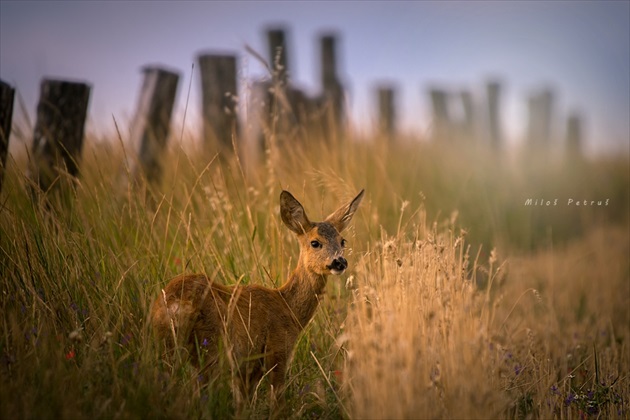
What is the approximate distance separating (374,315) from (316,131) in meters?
6.71

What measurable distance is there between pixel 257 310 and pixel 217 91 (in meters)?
4.92

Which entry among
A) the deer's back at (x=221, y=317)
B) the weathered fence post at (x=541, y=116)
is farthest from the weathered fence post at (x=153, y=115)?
the weathered fence post at (x=541, y=116)

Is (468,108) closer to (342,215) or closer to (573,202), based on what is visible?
(573,202)

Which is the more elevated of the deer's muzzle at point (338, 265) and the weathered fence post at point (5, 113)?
the weathered fence post at point (5, 113)

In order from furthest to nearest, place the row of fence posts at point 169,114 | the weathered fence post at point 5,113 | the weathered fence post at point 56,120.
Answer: the weathered fence post at point 56,120, the row of fence posts at point 169,114, the weathered fence post at point 5,113

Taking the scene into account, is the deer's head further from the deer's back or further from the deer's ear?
the deer's back

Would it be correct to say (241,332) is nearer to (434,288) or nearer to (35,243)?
(434,288)

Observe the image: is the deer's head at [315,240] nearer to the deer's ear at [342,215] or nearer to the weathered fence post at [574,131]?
the deer's ear at [342,215]

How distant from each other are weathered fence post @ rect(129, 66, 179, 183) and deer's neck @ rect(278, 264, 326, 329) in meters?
3.73

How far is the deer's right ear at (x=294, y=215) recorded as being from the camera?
4.16 m

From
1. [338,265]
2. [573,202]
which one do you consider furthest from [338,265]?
[573,202]

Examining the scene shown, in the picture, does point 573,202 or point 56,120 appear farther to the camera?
point 573,202

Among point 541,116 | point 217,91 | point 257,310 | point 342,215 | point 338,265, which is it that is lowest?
point 257,310

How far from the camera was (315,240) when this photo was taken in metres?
4.16
